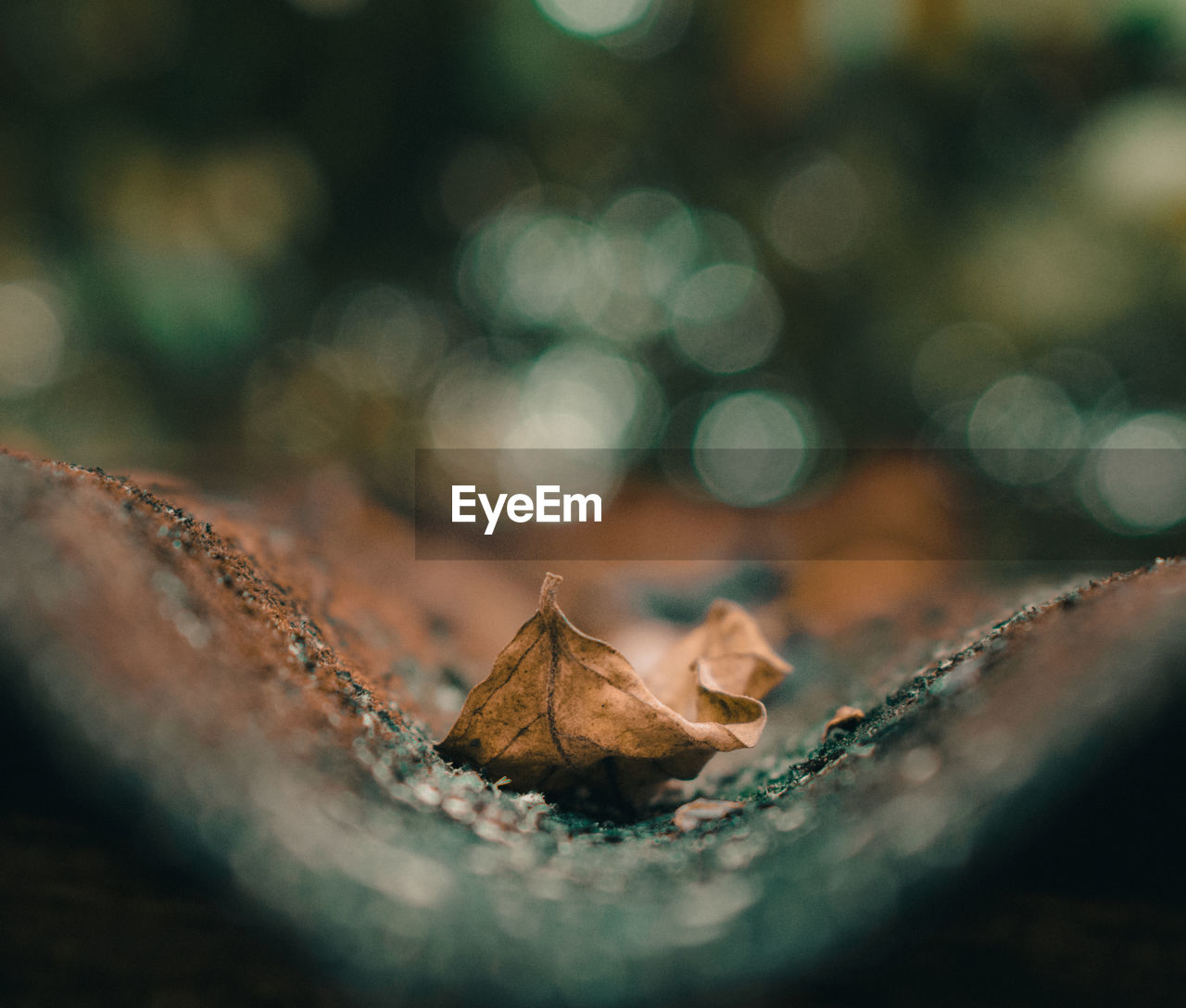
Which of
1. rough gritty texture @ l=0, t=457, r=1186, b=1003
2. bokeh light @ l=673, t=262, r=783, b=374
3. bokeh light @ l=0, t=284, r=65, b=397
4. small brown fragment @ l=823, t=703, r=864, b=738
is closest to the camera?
rough gritty texture @ l=0, t=457, r=1186, b=1003

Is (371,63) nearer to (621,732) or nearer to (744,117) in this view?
(744,117)

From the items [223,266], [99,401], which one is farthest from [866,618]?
[99,401]

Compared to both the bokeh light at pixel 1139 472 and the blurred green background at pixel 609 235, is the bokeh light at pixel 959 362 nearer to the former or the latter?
the blurred green background at pixel 609 235

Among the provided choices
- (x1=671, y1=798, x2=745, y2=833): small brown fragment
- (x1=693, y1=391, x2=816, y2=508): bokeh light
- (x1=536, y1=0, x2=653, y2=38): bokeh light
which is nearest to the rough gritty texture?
(x1=671, y1=798, x2=745, y2=833): small brown fragment

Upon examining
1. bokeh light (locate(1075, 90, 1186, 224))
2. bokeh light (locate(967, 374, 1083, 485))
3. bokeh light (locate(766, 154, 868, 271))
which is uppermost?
bokeh light (locate(766, 154, 868, 271))

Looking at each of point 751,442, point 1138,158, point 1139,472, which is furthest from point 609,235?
point 1139,472

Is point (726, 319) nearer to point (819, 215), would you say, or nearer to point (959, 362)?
point (819, 215)

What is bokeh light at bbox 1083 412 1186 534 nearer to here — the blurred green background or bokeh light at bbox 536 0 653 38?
the blurred green background
